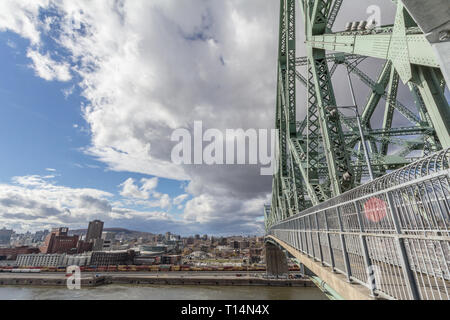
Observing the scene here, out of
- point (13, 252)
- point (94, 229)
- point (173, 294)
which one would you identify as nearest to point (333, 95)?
point (173, 294)

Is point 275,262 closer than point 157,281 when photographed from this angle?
No

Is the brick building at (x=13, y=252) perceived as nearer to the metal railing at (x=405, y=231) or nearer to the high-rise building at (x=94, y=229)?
the high-rise building at (x=94, y=229)

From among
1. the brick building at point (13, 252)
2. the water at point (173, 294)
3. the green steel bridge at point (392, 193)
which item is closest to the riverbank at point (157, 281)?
the water at point (173, 294)

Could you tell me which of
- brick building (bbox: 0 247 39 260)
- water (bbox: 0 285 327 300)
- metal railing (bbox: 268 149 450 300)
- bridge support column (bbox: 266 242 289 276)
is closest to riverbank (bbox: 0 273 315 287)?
water (bbox: 0 285 327 300)

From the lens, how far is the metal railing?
216cm

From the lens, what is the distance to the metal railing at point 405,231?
2162mm

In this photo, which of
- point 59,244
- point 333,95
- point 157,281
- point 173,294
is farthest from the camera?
point 59,244

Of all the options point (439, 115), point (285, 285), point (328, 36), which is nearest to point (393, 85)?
point (328, 36)

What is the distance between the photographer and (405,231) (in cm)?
274

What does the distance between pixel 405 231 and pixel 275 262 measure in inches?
1972

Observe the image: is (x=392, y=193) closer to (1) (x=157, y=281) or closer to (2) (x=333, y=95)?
(2) (x=333, y=95)

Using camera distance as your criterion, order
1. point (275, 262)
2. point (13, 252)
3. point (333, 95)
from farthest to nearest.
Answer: point (13, 252)
point (275, 262)
point (333, 95)
